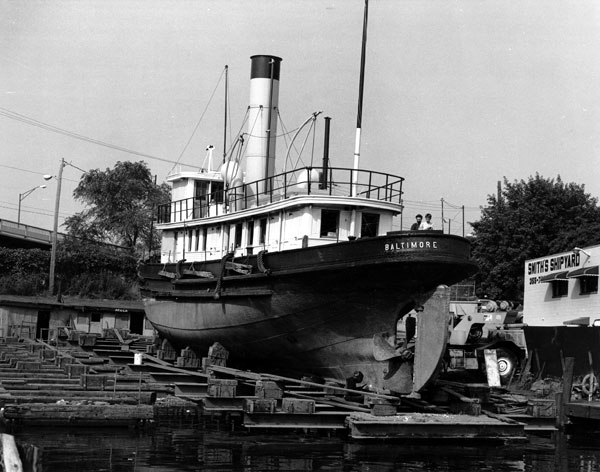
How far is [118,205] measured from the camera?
175 ft

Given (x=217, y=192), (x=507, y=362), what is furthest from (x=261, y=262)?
(x=507, y=362)

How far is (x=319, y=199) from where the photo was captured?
1997cm

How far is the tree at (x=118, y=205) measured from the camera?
52.5m

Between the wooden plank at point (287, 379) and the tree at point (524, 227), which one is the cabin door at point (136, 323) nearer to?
the tree at point (524, 227)

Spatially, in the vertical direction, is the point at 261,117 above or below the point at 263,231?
above

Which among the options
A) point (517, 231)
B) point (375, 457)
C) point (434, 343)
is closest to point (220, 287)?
point (434, 343)

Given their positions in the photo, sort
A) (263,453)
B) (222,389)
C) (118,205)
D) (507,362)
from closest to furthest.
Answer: (263,453)
(222,389)
(507,362)
(118,205)

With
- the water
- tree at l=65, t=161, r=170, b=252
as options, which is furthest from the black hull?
tree at l=65, t=161, r=170, b=252

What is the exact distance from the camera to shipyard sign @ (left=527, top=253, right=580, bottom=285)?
25.2 m

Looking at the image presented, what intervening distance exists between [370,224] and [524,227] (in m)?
23.8

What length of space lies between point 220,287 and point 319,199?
3.85 meters

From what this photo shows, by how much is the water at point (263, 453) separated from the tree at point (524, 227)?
26.2 m

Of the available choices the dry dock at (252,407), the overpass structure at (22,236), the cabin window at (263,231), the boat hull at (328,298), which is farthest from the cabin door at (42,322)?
the overpass structure at (22,236)

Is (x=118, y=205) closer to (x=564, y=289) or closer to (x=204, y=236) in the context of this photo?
(x=204, y=236)
